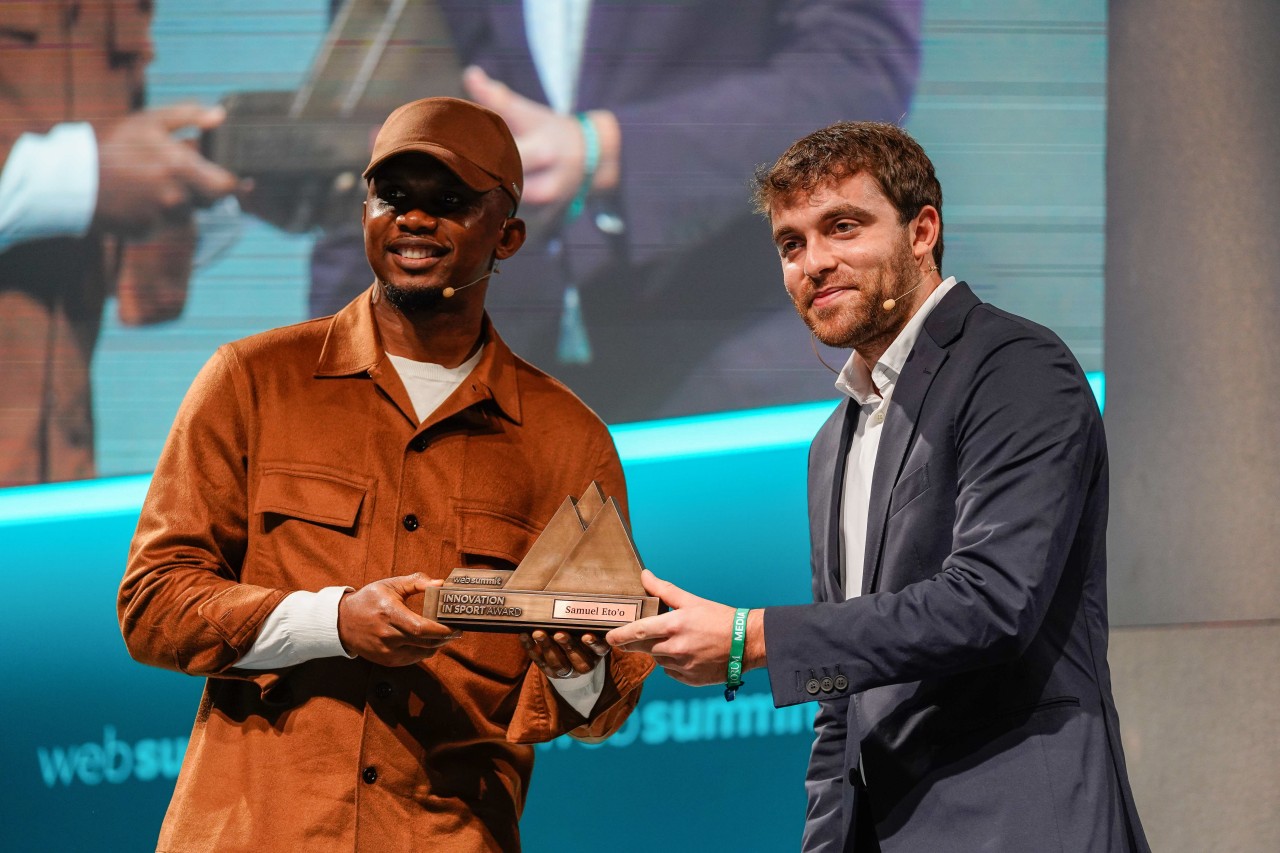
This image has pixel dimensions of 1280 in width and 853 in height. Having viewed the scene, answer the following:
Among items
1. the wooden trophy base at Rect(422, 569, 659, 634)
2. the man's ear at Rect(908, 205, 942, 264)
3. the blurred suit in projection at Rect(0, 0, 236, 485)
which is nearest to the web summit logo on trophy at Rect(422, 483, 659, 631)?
the wooden trophy base at Rect(422, 569, 659, 634)

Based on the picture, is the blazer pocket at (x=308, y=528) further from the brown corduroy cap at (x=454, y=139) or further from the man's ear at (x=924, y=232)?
the man's ear at (x=924, y=232)

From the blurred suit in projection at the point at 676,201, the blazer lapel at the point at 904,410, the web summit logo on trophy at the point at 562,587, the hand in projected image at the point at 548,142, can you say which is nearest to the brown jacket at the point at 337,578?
the web summit logo on trophy at the point at 562,587

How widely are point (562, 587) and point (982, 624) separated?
64cm

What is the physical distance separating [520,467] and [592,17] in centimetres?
158

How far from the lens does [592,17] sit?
346 cm

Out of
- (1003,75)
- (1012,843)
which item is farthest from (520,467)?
(1003,75)

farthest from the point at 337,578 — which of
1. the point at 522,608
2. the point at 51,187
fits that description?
the point at 51,187

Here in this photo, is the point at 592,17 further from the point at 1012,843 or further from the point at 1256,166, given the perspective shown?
the point at 1012,843

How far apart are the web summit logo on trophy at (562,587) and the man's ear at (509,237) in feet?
1.91

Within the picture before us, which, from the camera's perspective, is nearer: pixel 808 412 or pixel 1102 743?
pixel 1102 743

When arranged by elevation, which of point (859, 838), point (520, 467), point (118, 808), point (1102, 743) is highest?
point (520, 467)

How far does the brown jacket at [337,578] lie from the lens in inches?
82.5

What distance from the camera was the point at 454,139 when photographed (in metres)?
2.32

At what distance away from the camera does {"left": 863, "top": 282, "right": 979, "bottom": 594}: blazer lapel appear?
6.63 ft
